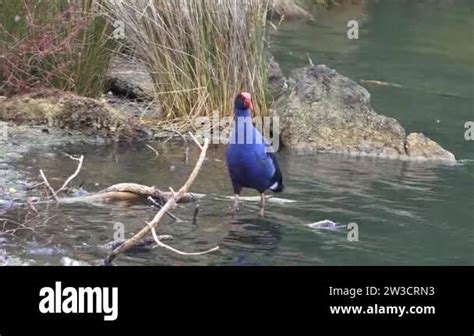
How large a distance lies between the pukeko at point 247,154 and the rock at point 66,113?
9.46 feet

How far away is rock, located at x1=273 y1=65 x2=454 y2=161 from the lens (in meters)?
11.9

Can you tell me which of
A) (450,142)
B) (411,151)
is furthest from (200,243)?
(450,142)

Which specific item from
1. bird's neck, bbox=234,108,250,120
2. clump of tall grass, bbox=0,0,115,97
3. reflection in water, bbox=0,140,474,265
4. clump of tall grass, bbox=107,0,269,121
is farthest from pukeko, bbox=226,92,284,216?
clump of tall grass, bbox=107,0,269,121

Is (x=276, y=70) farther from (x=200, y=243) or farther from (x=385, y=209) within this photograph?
(x=200, y=243)

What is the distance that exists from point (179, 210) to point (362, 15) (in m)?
19.9

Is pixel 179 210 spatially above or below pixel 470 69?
below

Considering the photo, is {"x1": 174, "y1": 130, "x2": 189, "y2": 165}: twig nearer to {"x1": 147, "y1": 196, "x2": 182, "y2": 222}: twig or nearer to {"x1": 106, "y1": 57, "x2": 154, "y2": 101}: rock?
{"x1": 106, "y1": 57, "x2": 154, "y2": 101}: rock

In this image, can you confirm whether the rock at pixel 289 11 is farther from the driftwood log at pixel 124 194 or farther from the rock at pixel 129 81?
the driftwood log at pixel 124 194

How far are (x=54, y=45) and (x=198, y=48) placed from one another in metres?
1.57

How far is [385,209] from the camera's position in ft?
31.4

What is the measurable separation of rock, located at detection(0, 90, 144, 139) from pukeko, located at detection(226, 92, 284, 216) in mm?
2885

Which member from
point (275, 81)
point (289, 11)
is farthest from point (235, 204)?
point (289, 11)

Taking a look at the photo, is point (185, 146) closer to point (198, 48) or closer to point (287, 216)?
point (198, 48)

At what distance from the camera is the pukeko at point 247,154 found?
8.68 meters
